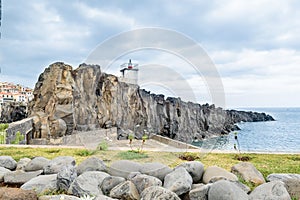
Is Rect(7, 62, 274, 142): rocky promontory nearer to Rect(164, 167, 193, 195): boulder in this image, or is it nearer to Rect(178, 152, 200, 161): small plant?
Rect(178, 152, 200, 161): small plant

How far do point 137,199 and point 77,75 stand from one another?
12.3 meters

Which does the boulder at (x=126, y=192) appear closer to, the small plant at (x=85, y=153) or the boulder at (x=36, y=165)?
the boulder at (x=36, y=165)

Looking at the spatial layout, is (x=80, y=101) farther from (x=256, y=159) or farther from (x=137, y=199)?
→ (x=137, y=199)

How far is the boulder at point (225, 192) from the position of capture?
261 cm

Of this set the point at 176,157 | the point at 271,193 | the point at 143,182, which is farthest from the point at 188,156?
the point at 271,193

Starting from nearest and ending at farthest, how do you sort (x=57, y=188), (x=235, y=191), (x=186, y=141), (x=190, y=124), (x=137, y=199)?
(x=235, y=191) → (x=137, y=199) → (x=57, y=188) → (x=186, y=141) → (x=190, y=124)

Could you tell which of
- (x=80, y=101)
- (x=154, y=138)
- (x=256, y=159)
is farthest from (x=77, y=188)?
(x=80, y=101)


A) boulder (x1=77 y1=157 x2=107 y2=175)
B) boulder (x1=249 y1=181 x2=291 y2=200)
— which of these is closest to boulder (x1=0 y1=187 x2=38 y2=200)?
boulder (x1=77 y1=157 x2=107 y2=175)

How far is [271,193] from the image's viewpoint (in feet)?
8.94

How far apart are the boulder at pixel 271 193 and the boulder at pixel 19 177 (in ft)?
9.21

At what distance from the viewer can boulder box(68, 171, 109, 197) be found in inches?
118

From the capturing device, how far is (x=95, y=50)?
390 cm

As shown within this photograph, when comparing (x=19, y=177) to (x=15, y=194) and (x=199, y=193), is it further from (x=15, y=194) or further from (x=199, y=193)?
(x=199, y=193)

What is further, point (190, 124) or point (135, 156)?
point (190, 124)
